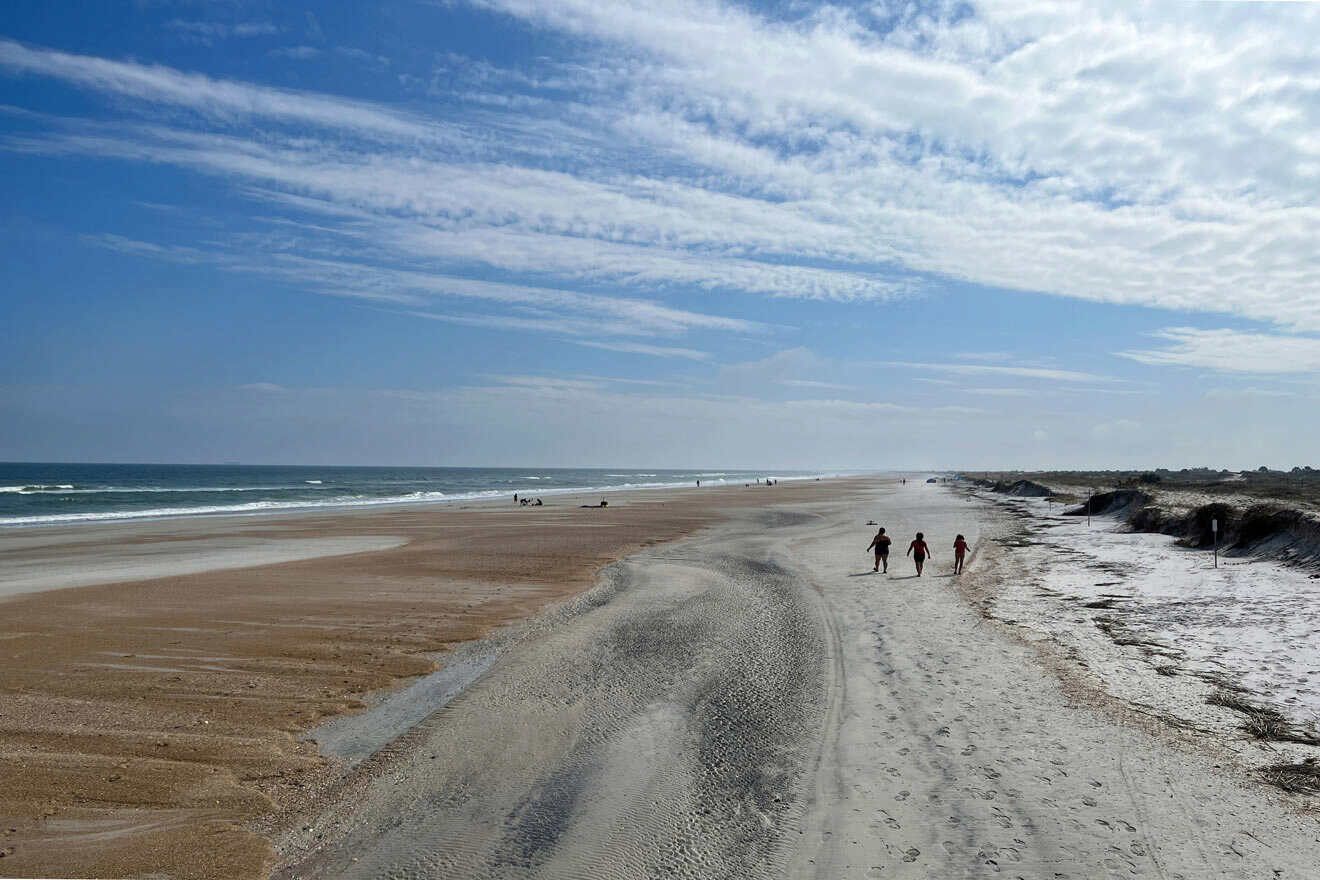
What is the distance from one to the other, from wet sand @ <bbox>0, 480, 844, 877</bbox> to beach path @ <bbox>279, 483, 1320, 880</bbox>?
1.29 meters

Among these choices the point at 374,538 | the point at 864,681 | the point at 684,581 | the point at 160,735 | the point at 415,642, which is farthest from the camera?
the point at 374,538

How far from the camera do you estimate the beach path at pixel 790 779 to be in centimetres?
634

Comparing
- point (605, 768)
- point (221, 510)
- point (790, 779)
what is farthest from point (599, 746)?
point (221, 510)

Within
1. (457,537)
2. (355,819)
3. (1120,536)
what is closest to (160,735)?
(355,819)

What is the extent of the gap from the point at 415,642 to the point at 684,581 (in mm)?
9062

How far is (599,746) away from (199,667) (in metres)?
7.47

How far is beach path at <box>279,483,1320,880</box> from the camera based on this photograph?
20.8 ft

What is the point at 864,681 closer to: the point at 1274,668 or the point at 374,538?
the point at 1274,668

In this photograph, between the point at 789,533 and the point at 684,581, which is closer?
the point at 684,581

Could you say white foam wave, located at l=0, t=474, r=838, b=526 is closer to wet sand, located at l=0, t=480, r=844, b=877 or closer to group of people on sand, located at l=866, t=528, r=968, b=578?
wet sand, located at l=0, t=480, r=844, b=877

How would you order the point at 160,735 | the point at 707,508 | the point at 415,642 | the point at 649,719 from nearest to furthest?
the point at 160,735 < the point at 649,719 < the point at 415,642 < the point at 707,508

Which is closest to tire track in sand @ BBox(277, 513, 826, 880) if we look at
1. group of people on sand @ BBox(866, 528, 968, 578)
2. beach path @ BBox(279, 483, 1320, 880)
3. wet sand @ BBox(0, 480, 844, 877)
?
beach path @ BBox(279, 483, 1320, 880)

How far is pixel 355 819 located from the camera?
720cm

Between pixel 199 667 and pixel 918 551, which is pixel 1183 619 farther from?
pixel 199 667
